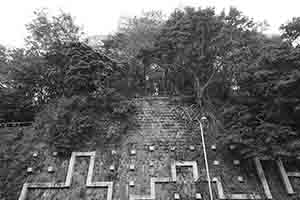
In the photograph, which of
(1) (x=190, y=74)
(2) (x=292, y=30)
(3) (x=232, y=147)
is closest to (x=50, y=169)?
(3) (x=232, y=147)

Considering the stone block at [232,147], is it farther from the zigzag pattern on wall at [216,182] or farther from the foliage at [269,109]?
the zigzag pattern on wall at [216,182]

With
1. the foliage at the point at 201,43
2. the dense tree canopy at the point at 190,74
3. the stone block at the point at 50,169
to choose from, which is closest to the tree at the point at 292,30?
the dense tree canopy at the point at 190,74

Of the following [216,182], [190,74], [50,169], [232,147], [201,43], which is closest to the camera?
[216,182]

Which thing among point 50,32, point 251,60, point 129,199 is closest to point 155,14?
point 50,32

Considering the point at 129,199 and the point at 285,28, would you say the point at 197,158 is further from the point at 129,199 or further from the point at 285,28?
the point at 285,28

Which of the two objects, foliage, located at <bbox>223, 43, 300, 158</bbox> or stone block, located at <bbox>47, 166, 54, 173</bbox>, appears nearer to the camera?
foliage, located at <bbox>223, 43, 300, 158</bbox>

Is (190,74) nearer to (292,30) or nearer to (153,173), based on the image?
(292,30)

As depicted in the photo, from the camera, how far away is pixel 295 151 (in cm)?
684

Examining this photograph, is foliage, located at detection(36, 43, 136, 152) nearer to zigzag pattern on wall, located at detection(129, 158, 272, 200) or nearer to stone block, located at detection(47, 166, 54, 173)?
stone block, located at detection(47, 166, 54, 173)

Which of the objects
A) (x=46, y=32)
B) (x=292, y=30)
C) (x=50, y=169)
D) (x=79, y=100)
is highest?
(x=46, y=32)

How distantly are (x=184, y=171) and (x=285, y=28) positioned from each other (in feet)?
28.3

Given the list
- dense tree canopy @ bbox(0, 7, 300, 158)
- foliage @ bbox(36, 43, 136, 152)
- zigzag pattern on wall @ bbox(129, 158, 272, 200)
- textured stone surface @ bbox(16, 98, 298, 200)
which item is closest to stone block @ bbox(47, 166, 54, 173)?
textured stone surface @ bbox(16, 98, 298, 200)

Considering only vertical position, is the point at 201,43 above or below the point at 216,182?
above

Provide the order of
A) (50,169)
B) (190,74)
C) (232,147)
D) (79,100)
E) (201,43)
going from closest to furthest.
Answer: (50,169), (232,147), (79,100), (201,43), (190,74)
